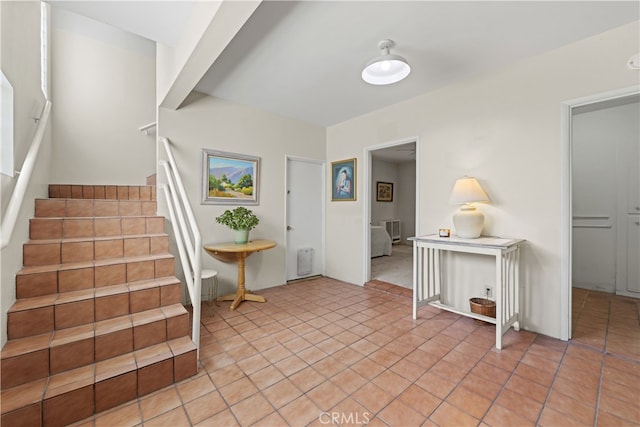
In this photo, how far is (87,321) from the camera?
1.74 metres

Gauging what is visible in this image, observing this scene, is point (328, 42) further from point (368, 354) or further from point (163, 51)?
point (368, 354)

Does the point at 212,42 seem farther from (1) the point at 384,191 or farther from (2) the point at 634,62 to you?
(1) the point at 384,191

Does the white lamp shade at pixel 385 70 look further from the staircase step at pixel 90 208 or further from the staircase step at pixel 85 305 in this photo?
the staircase step at pixel 90 208

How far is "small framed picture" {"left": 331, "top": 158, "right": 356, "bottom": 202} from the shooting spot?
13.1 ft

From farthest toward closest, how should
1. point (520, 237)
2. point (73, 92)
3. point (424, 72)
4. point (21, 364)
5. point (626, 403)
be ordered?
point (73, 92)
point (424, 72)
point (520, 237)
point (626, 403)
point (21, 364)

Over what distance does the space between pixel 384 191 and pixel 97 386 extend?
714 centimetres

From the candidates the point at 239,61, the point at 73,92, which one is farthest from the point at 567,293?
the point at 73,92

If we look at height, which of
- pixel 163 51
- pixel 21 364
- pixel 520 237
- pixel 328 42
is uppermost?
pixel 163 51

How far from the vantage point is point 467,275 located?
280 cm

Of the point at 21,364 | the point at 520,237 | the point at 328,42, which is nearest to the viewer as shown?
the point at 21,364

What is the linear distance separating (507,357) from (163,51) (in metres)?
4.15

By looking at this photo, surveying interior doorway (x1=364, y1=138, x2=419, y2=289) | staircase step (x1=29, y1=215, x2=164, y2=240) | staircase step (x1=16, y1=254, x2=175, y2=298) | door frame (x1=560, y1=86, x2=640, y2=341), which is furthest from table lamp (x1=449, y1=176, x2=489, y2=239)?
interior doorway (x1=364, y1=138, x2=419, y2=289)

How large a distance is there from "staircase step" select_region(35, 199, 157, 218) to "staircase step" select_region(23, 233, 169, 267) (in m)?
0.40

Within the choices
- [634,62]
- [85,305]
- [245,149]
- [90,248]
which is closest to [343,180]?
[245,149]
